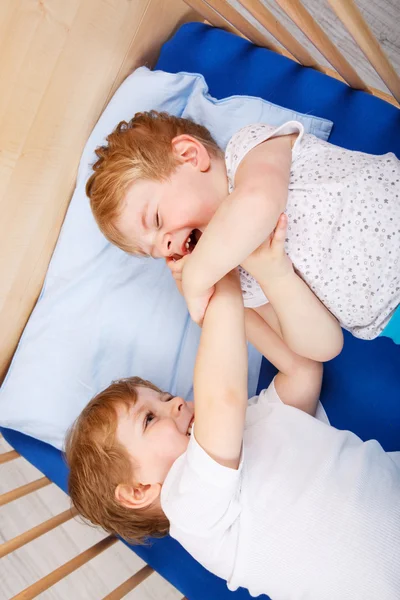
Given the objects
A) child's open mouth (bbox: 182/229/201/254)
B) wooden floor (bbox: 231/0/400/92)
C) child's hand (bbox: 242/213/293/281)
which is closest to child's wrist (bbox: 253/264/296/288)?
child's hand (bbox: 242/213/293/281)

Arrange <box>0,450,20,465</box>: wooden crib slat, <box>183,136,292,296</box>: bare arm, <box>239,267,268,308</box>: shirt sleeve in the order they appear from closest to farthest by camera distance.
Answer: <box>183,136,292,296</box>: bare arm
<box>239,267,268,308</box>: shirt sleeve
<box>0,450,20,465</box>: wooden crib slat

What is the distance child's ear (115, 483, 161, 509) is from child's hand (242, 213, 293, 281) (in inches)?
14.6

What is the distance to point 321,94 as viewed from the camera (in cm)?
115

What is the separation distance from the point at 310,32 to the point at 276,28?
0.48 ft

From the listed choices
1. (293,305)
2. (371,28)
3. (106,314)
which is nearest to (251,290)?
(293,305)

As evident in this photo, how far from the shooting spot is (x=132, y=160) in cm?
89

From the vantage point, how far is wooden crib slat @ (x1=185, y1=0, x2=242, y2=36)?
4.09ft

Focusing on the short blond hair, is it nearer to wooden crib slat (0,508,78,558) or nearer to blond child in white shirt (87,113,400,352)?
blond child in white shirt (87,113,400,352)

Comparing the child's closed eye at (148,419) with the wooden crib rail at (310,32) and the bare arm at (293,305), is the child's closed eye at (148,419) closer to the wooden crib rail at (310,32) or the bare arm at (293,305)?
the bare arm at (293,305)

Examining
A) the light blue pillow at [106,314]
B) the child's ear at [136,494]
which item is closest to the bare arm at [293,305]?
the light blue pillow at [106,314]

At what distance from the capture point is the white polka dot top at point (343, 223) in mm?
870

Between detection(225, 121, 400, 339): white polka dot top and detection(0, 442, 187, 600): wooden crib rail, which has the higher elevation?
detection(225, 121, 400, 339): white polka dot top

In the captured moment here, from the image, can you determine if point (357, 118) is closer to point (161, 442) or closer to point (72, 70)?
point (72, 70)

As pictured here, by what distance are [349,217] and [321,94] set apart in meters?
0.40
